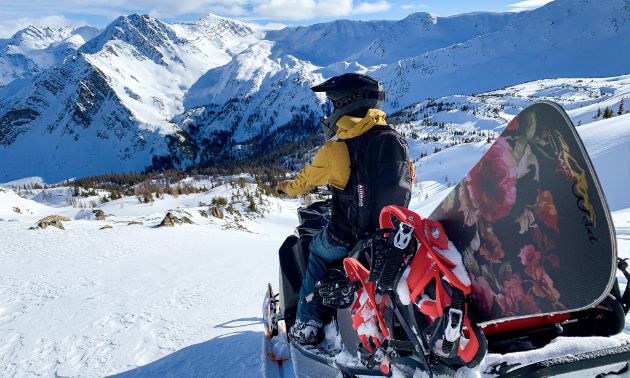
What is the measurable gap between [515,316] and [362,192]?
111 centimetres

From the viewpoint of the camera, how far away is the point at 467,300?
1289 millimetres

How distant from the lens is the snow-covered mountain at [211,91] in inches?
4751

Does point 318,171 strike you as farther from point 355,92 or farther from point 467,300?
point 467,300

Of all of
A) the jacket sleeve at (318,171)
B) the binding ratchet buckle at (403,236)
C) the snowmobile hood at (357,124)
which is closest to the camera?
the binding ratchet buckle at (403,236)

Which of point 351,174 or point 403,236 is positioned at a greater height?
point 351,174

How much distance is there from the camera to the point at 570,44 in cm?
14900

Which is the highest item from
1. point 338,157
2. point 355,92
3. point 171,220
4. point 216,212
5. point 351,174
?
point 355,92

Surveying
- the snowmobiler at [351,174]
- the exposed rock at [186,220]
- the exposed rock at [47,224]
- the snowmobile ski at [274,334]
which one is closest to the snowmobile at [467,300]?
the snowmobiler at [351,174]

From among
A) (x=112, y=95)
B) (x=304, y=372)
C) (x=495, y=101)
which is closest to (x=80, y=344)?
(x=304, y=372)

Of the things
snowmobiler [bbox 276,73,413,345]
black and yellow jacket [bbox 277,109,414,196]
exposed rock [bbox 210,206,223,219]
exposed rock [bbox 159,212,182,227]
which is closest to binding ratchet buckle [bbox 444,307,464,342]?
snowmobiler [bbox 276,73,413,345]

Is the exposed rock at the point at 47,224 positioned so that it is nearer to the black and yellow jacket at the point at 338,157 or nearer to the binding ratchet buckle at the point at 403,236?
the black and yellow jacket at the point at 338,157

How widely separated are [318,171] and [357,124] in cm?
46

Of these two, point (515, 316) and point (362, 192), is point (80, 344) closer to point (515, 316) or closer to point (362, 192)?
point (362, 192)

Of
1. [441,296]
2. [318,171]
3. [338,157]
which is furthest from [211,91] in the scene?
[441,296]
